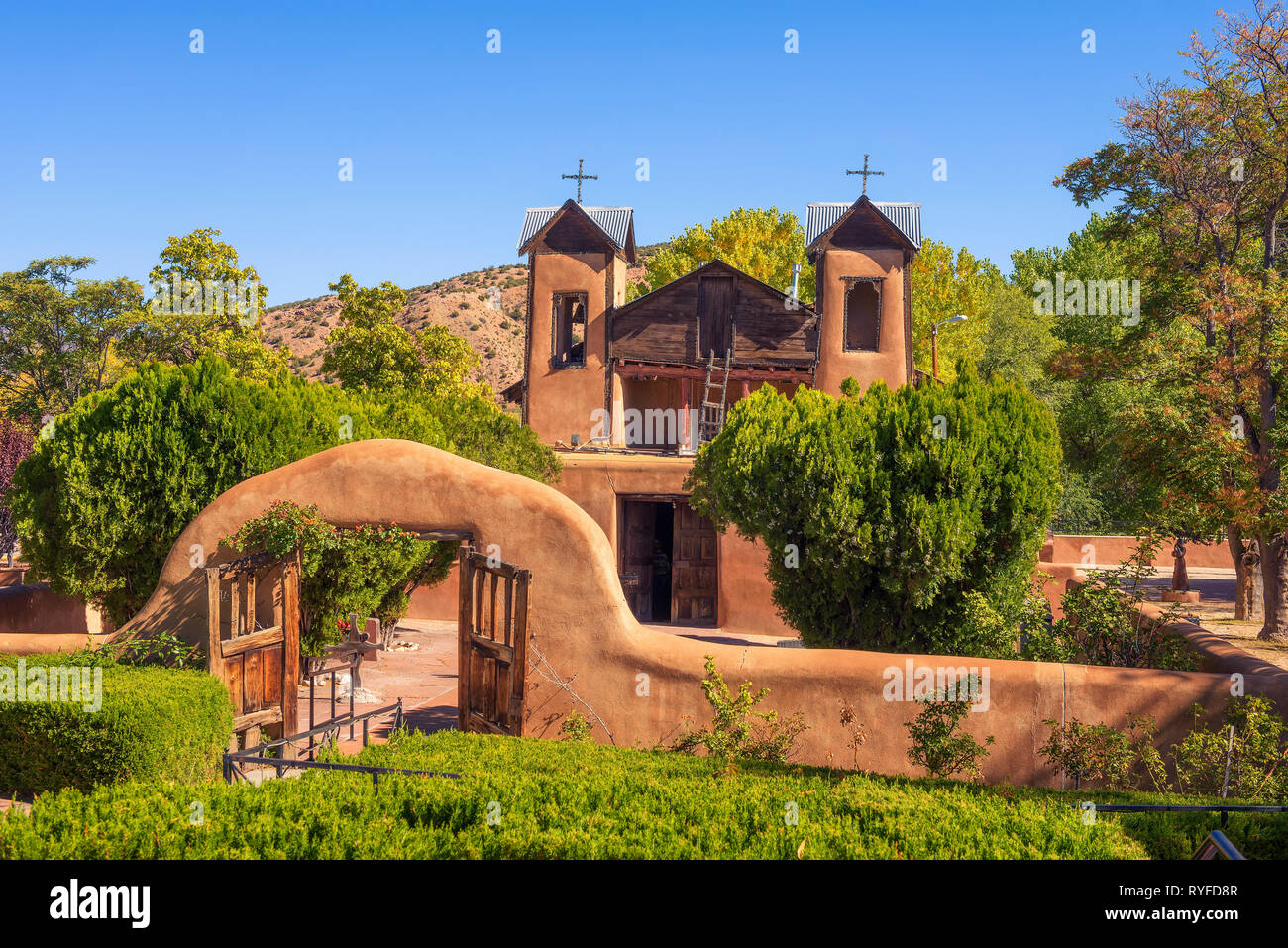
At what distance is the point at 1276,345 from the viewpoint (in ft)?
65.8

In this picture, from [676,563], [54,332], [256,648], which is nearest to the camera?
[256,648]

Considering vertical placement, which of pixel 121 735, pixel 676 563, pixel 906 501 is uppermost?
pixel 906 501

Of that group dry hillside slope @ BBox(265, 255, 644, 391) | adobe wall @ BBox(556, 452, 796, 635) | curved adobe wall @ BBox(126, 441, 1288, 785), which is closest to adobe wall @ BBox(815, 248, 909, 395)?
adobe wall @ BBox(556, 452, 796, 635)

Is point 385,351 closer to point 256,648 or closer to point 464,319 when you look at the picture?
point 256,648

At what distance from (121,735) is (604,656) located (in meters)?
5.49

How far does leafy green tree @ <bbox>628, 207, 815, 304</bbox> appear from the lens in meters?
52.3

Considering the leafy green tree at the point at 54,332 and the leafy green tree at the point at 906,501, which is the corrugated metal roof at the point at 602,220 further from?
the leafy green tree at the point at 54,332

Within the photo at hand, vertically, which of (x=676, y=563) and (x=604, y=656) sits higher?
(x=676, y=563)

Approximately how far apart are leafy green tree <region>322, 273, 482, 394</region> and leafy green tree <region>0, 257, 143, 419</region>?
1575cm

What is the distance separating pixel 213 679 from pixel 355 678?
4689mm

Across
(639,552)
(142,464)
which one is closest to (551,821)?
(142,464)

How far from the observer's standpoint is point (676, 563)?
2392 cm

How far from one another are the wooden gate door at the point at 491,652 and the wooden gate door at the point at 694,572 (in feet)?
37.1
